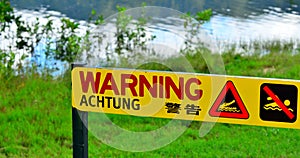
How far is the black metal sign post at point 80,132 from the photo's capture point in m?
2.09

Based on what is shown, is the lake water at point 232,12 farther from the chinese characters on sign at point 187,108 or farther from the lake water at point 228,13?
the chinese characters on sign at point 187,108

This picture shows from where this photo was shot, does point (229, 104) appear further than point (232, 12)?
No

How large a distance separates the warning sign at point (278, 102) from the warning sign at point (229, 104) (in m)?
0.08

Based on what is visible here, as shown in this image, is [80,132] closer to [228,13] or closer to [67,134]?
[67,134]

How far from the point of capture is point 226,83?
194cm

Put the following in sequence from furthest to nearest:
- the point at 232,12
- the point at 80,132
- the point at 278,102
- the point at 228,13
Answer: the point at 232,12 < the point at 228,13 < the point at 80,132 < the point at 278,102

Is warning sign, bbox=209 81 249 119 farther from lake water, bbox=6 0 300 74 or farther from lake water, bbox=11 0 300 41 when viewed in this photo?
lake water, bbox=11 0 300 41

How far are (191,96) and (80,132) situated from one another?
0.48 metres

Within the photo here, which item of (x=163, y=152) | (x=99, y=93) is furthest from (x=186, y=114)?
(x=163, y=152)

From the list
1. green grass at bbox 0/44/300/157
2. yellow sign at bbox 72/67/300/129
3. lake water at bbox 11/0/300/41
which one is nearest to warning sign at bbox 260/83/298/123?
yellow sign at bbox 72/67/300/129

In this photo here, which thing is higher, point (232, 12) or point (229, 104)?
point (232, 12)

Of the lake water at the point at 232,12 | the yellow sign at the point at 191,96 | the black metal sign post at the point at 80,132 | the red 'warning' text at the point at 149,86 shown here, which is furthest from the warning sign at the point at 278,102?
the lake water at the point at 232,12

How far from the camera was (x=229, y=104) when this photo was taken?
1945mm

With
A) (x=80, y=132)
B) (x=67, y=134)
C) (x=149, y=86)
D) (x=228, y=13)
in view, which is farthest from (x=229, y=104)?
(x=228, y=13)
